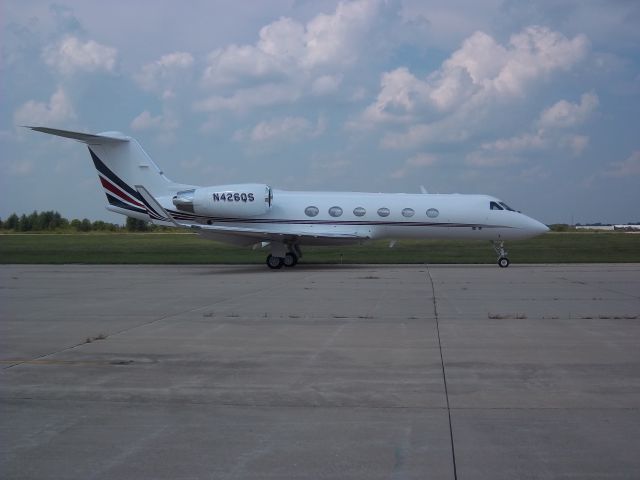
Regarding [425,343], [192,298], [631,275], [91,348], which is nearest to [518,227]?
[631,275]

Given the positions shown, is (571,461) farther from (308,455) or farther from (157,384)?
(157,384)

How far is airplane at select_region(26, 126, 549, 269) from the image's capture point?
27.5 metres

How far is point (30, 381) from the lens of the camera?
7.76 meters

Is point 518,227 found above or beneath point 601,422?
above

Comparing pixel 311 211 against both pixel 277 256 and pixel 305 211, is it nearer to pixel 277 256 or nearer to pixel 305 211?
pixel 305 211

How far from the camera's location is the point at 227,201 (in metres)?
27.6

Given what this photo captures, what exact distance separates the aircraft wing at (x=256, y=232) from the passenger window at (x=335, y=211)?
1.68 feet

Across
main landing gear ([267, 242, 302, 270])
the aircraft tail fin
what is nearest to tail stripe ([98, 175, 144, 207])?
the aircraft tail fin

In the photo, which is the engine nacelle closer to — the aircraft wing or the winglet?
the aircraft wing

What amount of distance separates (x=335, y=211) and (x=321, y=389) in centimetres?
2059

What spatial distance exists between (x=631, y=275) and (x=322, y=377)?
56.1 feet

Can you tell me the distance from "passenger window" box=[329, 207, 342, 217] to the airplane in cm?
4

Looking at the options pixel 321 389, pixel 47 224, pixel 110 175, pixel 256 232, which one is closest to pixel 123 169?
pixel 110 175

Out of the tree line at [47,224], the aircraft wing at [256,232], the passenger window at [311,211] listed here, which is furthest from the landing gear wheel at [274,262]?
the tree line at [47,224]
